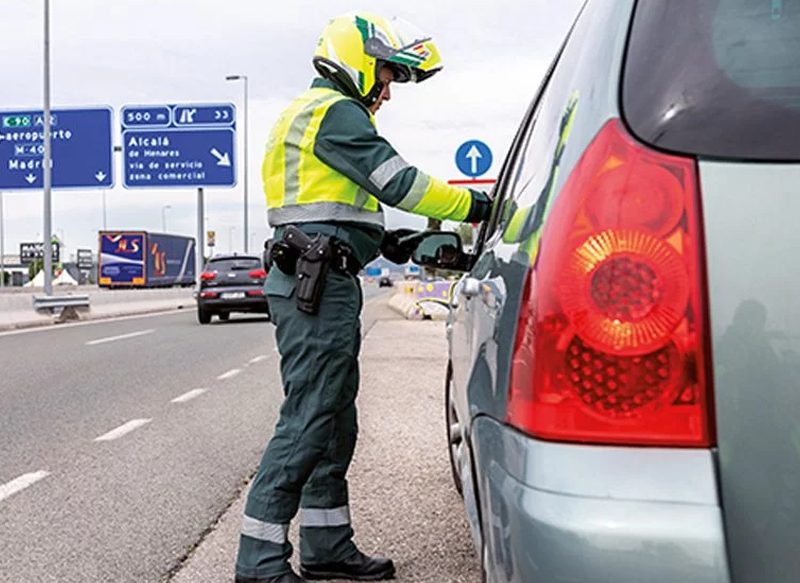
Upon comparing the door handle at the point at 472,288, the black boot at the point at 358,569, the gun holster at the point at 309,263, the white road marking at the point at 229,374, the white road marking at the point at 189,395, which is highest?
the gun holster at the point at 309,263

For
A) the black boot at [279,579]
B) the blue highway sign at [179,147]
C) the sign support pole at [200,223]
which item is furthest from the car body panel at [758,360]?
the sign support pole at [200,223]

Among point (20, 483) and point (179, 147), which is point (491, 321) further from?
point (179, 147)

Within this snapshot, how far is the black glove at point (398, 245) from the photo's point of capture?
12.0 ft

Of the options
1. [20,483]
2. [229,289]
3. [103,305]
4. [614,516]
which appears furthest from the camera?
[103,305]

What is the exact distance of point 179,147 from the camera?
103 ft

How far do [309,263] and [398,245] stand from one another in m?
0.58

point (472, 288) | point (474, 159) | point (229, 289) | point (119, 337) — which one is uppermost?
point (474, 159)

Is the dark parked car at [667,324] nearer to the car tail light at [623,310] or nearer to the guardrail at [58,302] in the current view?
the car tail light at [623,310]

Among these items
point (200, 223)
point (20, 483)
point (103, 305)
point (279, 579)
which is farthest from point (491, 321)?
point (200, 223)

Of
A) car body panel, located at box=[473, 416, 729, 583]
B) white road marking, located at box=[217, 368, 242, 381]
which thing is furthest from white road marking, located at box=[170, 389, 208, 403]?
car body panel, located at box=[473, 416, 729, 583]

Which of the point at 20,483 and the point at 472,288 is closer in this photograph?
the point at 472,288

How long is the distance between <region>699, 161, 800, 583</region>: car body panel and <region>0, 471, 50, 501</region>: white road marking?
4.23m

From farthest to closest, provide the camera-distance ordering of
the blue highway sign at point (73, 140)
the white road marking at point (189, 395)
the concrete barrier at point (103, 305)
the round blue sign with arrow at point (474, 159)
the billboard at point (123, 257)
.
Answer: the billboard at point (123, 257), the blue highway sign at point (73, 140), the concrete barrier at point (103, 305), the round blue sign with arrow at point (474, 159), the white road marking at point (189, 395)

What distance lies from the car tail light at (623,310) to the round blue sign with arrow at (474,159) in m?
13.0
